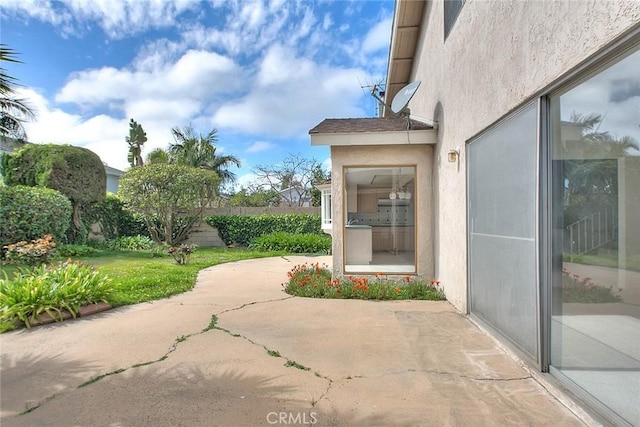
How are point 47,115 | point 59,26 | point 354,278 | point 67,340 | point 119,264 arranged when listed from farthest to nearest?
1. point 47,115
2. point 119,264
3. point 59,26
4. point 354,278
5. point 67,340

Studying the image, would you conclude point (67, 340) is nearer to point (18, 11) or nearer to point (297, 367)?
point (297, 367)

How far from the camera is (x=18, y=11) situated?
25.9 feet

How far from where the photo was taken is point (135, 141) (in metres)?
24.2

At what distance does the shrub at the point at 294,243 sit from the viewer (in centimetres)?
1393

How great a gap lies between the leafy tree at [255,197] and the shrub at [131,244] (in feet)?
34.4

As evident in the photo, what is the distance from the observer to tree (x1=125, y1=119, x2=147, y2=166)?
24.1m

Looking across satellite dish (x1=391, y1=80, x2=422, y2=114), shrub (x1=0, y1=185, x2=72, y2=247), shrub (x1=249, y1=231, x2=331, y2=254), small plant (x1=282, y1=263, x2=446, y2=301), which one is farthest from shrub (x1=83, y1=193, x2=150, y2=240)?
satellite dish (x1=391, y1=80, x2=422, y2=114)

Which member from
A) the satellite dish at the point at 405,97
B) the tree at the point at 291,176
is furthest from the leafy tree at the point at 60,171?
the tree at the point at 291,176

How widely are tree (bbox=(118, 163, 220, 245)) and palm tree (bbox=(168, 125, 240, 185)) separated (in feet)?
35.6

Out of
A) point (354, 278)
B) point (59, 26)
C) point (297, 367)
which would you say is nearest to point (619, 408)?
point (297, 367)

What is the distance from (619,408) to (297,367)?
2.67 metres

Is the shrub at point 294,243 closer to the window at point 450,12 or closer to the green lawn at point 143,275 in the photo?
the green lawn at point 143,275

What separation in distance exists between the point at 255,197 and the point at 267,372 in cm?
2438

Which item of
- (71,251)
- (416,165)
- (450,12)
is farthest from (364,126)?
(71,251)
